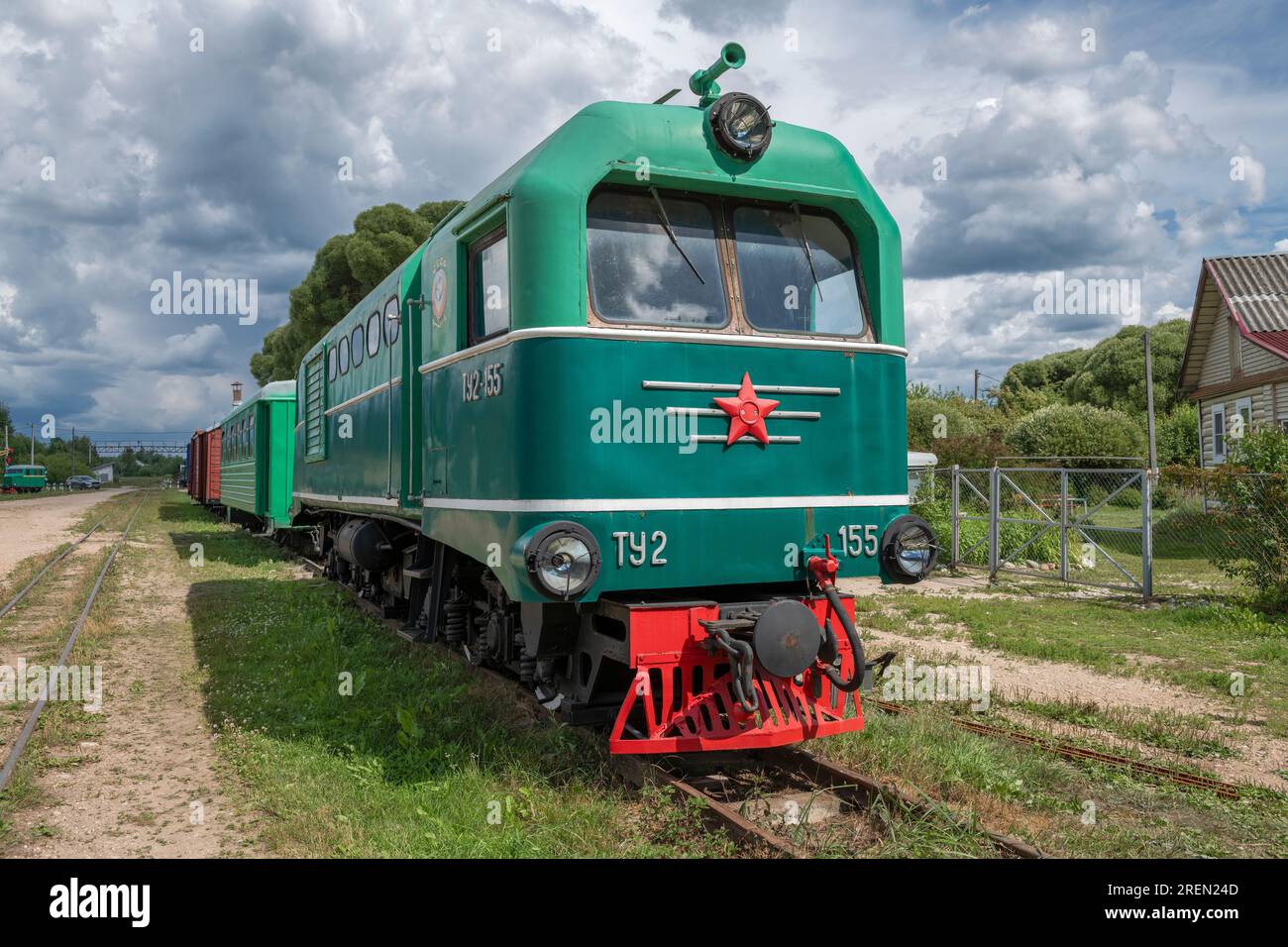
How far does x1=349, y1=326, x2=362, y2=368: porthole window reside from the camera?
390 inches

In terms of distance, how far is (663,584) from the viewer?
5324 mm

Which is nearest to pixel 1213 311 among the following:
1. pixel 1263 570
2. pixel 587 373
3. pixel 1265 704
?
pixel 1263 570

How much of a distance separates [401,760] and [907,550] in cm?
330

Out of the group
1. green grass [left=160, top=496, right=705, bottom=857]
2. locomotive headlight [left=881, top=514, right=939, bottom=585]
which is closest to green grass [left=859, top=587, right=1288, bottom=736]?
locomotive headlight [left=881, top=514, right=939, bottom=585]

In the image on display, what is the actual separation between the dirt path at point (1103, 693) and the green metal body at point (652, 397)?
252cm

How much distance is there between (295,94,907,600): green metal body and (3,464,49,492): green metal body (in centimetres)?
7137

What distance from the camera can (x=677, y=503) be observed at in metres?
5.34

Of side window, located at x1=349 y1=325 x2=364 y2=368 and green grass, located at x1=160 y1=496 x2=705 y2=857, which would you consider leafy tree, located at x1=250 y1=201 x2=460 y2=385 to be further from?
green grass, located at x1=160 y1=496 x2=705 y2=857

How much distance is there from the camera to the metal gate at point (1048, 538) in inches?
531

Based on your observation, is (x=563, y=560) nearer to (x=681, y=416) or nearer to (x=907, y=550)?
(x=681, y=416)

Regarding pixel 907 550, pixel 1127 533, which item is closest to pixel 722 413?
pixel 907 550

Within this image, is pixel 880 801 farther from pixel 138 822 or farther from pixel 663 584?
pixel 138 822

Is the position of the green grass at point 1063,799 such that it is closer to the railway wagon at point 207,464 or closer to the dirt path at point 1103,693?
the dirt path at point 1103,693

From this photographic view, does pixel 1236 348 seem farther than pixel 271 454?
Yes
